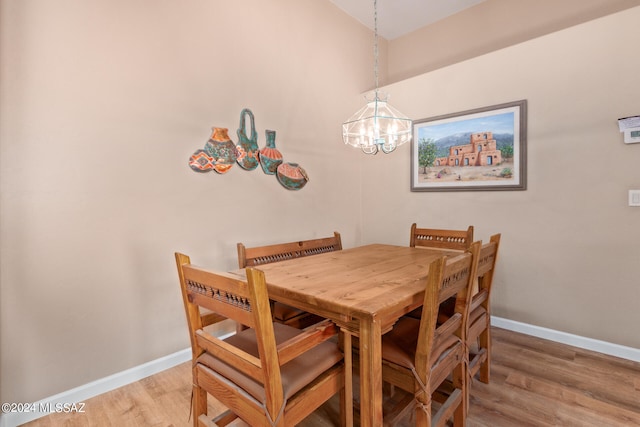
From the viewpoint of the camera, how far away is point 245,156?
246 centimetres

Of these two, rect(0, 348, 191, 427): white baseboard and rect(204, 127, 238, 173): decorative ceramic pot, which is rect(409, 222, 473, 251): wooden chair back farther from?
rect(0, 348, 191, 427): white baseboard

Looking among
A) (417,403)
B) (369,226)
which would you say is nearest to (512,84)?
(369,226)

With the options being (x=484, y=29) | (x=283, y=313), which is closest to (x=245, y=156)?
(x=283, y=313)

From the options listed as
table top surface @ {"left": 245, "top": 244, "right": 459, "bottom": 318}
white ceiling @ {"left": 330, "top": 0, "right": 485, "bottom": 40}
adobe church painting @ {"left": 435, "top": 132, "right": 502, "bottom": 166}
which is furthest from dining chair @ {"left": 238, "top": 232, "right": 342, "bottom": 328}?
white ceiling @ {"left": 330, "top": 0, "right": 485, "bottom": 40}

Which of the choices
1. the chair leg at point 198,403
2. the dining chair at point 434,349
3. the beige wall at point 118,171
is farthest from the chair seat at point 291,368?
the beige wall at point 118,171

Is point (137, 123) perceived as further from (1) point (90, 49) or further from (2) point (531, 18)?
(2) point (531, 18)

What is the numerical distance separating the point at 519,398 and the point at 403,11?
3.58m

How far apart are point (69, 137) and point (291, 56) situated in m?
1.90

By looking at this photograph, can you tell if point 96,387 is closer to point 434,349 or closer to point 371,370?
point 371,370

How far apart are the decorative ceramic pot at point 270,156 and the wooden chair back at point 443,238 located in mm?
1321

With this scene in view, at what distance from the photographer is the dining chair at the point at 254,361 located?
0.94 meters

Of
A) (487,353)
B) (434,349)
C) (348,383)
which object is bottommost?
(487,353)

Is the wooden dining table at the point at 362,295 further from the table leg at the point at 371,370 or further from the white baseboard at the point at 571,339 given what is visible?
the white baseboard at the point at 571,339

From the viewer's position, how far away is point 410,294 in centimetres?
124
